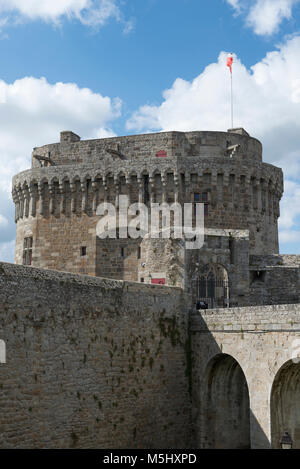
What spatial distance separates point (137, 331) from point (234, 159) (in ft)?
46.6

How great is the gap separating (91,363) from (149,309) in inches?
158

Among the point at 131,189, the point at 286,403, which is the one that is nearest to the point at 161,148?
the point at 131,189

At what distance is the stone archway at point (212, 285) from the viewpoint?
25.1 metres

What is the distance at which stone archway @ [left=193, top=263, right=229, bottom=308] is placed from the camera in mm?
25073

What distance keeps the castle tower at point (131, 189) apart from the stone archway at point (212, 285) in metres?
5.29

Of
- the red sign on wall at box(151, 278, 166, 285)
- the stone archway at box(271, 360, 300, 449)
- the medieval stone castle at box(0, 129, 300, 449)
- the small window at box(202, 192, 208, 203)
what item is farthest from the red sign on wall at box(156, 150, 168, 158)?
the stone archway at box(271, 360, 300, 449)

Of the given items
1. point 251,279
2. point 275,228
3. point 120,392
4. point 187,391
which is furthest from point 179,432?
point 275,228

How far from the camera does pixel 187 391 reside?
23094 millimetres

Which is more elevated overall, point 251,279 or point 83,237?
point 83,237

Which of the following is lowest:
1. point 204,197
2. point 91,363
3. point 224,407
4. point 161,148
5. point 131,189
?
point 224,407

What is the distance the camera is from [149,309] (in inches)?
859

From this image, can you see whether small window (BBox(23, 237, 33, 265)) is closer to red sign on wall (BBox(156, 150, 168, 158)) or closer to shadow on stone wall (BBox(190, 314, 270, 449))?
red sign on wall (BBox(156, 150, 168, 158))

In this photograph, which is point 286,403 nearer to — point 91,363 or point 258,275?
point 91,363

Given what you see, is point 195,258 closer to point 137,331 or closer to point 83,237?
point 137,331
